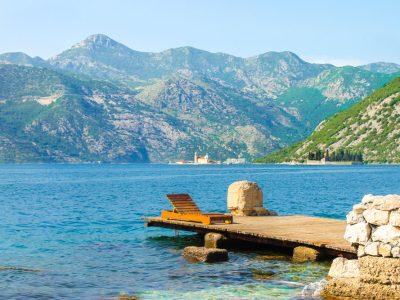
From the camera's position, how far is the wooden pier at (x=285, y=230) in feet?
109

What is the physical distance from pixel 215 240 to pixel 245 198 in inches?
375

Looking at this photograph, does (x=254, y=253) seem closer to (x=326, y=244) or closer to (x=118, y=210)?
(x=326, y=244)

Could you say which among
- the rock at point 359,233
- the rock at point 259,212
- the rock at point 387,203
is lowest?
the rock at point 259,212

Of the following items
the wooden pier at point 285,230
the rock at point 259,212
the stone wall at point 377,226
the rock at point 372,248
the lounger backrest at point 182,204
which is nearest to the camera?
the stone wall at point 377,226

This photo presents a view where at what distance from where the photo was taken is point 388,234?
2292cm

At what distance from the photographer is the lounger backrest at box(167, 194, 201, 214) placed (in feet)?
148

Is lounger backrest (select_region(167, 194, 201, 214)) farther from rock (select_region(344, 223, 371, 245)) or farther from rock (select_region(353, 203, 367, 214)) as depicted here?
rock (select_region(353, 203, 367, 214))

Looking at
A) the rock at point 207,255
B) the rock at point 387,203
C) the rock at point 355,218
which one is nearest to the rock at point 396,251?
the rock at point 387,203

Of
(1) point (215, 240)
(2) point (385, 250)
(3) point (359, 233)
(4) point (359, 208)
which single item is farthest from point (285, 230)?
(2) point (385, 250)

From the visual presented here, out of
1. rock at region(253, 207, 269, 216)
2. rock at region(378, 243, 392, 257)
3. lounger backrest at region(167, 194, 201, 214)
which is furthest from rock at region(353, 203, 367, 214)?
rock at region(253, 207, 269, 216)

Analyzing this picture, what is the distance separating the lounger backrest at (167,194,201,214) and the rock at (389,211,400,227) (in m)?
23.6

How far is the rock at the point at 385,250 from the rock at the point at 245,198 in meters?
24.4

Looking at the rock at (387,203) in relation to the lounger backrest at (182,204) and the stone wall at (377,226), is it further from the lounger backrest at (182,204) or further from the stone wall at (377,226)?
the lounger backrest at (182,204)

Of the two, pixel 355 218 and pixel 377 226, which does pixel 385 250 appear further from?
pixel 355 218
